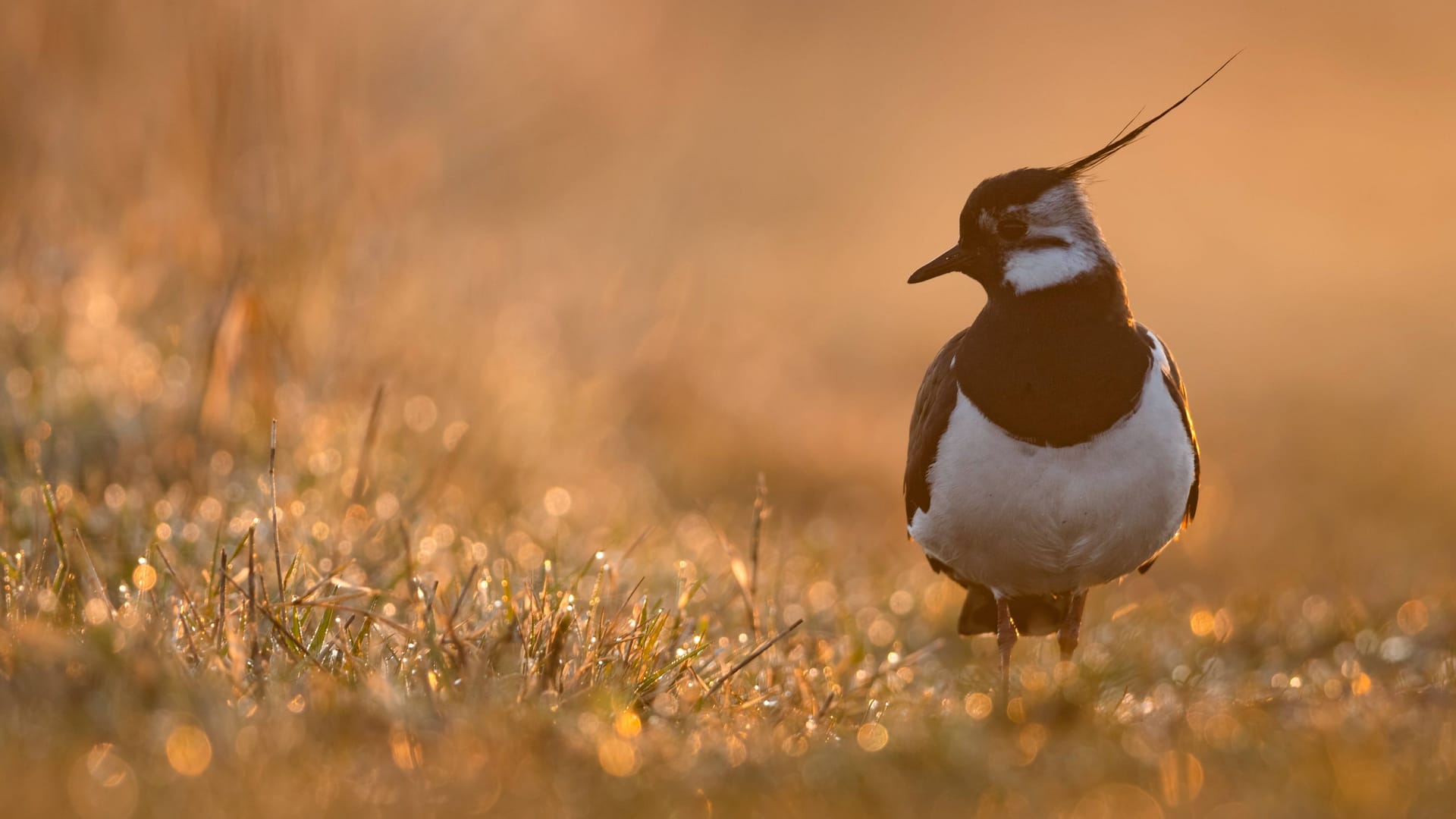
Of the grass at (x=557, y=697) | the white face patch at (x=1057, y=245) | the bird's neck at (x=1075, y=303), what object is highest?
the white face patch at (x=1057, y=245)

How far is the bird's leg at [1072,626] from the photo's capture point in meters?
5.16

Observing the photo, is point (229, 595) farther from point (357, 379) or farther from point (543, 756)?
point (357, 379)

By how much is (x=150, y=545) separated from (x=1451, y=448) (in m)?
10.1

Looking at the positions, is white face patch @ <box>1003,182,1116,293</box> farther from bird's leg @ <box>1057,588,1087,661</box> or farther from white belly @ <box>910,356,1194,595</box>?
bird's leg @ <box>1057,588,1087,661</box>

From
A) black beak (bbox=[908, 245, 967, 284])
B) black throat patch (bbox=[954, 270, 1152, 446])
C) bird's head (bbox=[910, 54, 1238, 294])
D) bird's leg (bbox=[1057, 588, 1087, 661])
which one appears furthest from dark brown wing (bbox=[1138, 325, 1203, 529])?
black beak (bbox=[908, 245, 967, 284])

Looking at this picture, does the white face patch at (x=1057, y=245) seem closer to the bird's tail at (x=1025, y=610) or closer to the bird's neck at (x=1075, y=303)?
the bird's neck at (x=1075, y=303)

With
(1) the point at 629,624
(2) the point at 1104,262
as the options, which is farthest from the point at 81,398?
→ (2) the point at 1104,262

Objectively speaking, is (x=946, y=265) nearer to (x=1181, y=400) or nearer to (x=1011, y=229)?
(x=1011, y=229)

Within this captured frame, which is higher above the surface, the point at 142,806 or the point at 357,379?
the point at 142,806

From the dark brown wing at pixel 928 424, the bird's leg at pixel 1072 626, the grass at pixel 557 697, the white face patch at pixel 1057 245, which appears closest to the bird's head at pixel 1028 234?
the white face patch at pixel 1057 245

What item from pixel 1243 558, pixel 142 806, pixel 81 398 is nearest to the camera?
pixel 142 806

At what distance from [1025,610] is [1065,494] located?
1.18 metres

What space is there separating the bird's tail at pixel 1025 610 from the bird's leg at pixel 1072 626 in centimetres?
8

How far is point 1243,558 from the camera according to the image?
8.48 m
